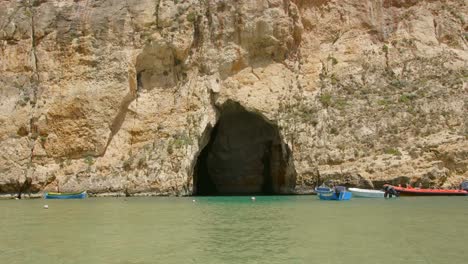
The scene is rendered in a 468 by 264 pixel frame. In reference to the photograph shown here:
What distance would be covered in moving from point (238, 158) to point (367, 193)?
54.6 ft

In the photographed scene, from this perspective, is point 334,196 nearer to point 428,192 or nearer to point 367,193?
point 367,193

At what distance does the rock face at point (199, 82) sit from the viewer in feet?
131

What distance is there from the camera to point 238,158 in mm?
49031

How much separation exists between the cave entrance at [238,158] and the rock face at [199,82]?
5.68ft

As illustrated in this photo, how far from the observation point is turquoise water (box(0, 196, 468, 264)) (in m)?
12.6

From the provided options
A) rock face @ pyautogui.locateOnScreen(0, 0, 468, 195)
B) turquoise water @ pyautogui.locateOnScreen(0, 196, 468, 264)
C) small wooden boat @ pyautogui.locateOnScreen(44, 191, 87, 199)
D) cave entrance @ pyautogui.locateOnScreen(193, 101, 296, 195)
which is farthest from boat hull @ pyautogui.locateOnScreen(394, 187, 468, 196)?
small wooden boat @ pyautogui.locateOnScreen(44, 191, 87, 199)

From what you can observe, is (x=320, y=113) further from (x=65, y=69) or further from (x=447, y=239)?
(x=447, y=239)

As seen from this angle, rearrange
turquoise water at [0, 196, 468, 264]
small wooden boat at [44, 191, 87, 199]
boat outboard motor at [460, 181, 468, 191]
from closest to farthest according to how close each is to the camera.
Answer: turquoise water at [0, 196, 468, 264] → boat outboard motor at [460, 181, 468, 191] → small wooden boat at [44, 191, 87, 199]

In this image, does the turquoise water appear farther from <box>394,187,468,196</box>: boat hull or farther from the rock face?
the rock face

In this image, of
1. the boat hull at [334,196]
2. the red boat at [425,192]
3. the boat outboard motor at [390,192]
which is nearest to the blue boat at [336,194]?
the boat hull at [334,196]

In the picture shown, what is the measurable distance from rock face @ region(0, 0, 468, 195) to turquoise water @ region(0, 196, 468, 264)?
16.4 meters

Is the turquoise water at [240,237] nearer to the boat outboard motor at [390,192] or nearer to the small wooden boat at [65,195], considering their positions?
the boat outboard motor at [390,192]

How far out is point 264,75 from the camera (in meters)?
42.7

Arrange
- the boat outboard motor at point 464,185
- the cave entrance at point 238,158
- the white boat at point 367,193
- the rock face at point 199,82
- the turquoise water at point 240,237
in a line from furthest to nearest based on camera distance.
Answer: the cave entrance at point 238,158
the rock face at point 199,82
the boat outboard motor at point 464,185
the white boat at point 367,193
the turquoise water at point 240,237
